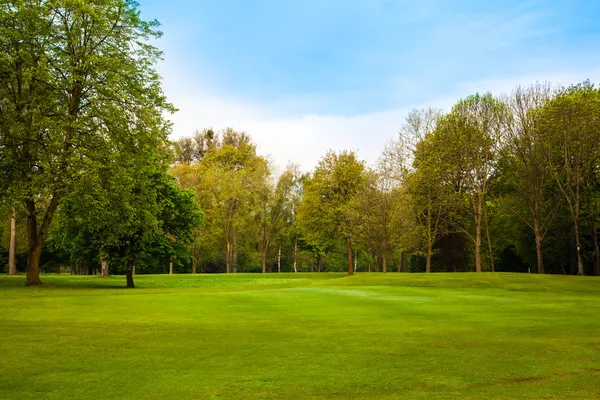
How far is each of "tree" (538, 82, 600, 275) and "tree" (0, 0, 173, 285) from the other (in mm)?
34718

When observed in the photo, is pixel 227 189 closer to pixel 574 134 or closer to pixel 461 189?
pixel 461 189

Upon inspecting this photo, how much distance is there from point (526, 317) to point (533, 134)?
38323mm

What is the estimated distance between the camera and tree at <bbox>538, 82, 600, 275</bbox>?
148 ft

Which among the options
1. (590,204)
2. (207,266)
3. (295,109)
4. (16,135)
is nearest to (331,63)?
(295,109)

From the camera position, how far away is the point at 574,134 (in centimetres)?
4647

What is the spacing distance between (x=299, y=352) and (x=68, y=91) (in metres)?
29.6

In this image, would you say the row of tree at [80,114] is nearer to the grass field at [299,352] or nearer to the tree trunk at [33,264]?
the tree trunk at [33,264]

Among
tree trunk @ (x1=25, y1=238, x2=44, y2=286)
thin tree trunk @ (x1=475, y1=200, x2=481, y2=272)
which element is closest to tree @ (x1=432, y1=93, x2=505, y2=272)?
thin tree trunk @ (x1=475, y1=200, x2=481, y2=272)

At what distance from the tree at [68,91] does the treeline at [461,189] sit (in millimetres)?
14230

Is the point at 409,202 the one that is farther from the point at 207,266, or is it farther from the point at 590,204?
the point at 207,266

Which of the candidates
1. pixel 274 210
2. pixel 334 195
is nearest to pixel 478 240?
pixel 334 195

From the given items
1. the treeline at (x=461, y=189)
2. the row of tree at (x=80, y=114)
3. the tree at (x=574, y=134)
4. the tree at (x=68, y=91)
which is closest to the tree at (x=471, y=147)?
the treeline at (x=461, y=189)

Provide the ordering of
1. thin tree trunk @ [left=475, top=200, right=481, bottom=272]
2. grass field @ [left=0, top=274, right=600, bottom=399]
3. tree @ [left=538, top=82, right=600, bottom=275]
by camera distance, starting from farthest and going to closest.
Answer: thin tree trunk @ [left=475, top=200, right=481, bottom=272] → tree @ [left=538, top=82, right=600, bottom=275] → grass field @ [left=0, top=274, right=600, bottom=399]

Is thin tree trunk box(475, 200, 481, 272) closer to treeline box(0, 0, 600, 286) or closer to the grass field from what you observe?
treeline box(0, 0, 600, 286)
